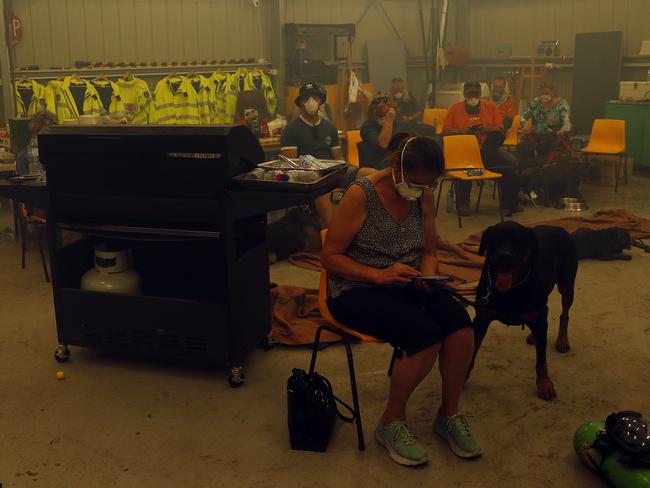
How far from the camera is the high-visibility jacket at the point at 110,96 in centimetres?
833

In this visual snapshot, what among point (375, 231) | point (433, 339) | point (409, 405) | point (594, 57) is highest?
point (594, 57)

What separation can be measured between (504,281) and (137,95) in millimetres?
6230

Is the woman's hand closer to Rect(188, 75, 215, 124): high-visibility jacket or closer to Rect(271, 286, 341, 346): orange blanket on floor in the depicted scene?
Rect(271, 286, 341, 346): orange blanket on floor

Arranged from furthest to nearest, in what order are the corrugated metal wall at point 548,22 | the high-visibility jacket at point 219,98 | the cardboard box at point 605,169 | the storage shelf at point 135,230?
the corrugated metal wall at point 548,22, the high-visibility jacket at point 219,98, the cardboard box at point 605,169, the storage shelf at point 135,230

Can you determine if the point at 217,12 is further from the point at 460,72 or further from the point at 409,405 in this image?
the point at 409,405

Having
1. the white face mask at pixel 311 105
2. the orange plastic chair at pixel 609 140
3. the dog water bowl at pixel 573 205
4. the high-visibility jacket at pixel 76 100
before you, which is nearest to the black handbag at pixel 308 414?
the white face mask at pixel 311 105

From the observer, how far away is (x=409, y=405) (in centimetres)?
335

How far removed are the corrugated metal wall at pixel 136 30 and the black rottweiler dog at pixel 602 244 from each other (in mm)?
5857

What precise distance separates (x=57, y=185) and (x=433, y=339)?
1.90 metres

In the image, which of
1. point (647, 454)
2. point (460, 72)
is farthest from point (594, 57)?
point (647, 454)

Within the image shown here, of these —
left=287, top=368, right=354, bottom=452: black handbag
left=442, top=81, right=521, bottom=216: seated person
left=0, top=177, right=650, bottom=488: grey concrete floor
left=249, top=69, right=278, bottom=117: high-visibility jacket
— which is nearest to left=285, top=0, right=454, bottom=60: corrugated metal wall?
left=249, top=69, right=278, bottom=117: high-visibility jacket

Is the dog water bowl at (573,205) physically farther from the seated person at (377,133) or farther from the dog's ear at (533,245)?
the dog's ear at (533,245)

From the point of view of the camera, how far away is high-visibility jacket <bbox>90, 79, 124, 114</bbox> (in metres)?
8.33

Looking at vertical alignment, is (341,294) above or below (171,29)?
below
